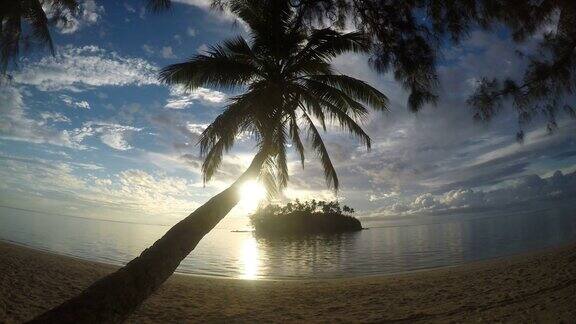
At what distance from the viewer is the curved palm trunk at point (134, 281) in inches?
136

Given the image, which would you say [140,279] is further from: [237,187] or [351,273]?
[351,273]

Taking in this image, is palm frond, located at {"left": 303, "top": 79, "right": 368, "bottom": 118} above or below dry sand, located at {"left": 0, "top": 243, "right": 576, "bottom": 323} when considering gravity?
above

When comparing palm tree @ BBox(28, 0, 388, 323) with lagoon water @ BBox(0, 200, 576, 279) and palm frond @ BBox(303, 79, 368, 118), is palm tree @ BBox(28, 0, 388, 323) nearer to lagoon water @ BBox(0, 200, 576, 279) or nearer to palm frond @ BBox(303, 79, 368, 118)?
palm frond @ BBox(303, 79, 368, 118)

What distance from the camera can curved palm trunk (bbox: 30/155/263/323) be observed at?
3459 millimetres

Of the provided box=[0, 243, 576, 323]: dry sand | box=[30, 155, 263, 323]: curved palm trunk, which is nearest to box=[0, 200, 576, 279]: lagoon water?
box=[0, 243, 576, 323]: dry sand

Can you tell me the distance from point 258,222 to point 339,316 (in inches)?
4796

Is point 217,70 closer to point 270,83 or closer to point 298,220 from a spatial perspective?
point 270,83

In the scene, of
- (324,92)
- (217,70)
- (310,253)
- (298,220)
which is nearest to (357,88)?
(324,92)

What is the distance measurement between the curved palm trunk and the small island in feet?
372

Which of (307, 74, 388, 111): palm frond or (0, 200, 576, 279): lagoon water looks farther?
(0, 200, 576, 279): lagoon water

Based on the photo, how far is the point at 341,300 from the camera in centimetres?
1138

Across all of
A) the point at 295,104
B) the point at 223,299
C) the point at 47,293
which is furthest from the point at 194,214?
the point at 47,293

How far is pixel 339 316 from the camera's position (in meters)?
8.93

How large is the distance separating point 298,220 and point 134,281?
385ft
